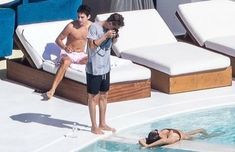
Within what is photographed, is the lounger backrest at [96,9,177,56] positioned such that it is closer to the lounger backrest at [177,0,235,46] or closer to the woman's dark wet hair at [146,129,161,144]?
the lounger backrest at [177,0,235,46]

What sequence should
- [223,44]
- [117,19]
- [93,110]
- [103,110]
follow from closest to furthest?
[117,19], [93,110], [103,110], [223,44]

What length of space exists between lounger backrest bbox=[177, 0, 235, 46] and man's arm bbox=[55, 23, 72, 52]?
2.43 m

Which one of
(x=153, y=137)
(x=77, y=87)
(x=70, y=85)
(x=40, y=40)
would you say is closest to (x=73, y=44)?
(x=40, y=40)

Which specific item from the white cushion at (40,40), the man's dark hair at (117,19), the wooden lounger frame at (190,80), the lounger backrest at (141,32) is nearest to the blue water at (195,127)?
the wooden lounger frame at (190,80)

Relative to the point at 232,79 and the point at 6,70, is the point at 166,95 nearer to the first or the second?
the point at 232,79

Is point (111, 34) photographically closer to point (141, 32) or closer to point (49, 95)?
point (49, 95)

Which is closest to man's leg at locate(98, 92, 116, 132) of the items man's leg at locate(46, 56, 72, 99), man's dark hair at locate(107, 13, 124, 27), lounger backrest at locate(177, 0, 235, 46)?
man's dark hair at locate(107, 13, 124, 27)

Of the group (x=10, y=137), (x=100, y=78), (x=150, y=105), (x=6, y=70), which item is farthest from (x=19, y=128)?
(x=6, y=70)

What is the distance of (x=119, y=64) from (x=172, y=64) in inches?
29.0

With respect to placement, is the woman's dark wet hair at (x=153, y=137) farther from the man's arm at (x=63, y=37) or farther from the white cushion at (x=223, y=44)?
the white cushion at (x=223, y=44)

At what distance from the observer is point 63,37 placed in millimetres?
11156

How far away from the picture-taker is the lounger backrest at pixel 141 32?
12.0 meters

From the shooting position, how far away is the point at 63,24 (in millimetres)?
12102

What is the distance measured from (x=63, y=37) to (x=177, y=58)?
1648 mm
